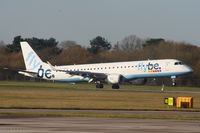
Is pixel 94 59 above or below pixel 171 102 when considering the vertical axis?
above

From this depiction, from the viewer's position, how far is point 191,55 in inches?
4486

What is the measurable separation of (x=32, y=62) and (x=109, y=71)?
48.5ft

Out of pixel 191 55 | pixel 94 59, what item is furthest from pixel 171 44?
pixel 94 59

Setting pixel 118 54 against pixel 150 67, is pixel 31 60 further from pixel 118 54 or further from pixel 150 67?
pixel 118 54

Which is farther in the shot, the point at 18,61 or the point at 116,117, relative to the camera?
the point at 18,61

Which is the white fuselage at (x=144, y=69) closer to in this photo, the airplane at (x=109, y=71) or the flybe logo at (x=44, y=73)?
the airplane at (x=109, y=71)

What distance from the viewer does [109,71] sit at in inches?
3388

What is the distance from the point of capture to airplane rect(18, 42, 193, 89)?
3198 inches

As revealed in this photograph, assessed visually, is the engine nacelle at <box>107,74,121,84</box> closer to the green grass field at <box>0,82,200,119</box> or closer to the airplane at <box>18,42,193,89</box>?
the airplane at <box>18,42,193,89</box>

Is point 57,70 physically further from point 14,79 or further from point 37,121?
point 37,121

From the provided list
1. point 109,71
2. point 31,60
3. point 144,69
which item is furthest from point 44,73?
point 144,69

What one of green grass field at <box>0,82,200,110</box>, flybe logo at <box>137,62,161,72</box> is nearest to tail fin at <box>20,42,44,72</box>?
flybe logo at <box>137,62,161,72</box>

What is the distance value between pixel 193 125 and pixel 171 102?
17.2 metres

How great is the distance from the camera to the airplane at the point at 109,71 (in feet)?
267
